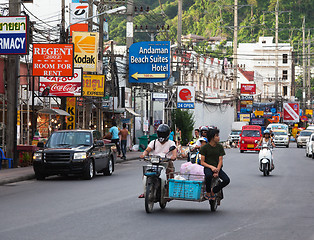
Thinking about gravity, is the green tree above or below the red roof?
below

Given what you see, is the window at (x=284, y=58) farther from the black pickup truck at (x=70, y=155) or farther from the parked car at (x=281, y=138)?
the black pickup truck at (x=70, y=155)

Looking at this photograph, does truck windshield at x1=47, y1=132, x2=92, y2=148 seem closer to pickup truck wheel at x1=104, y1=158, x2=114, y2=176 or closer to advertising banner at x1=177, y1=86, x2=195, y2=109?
pickup truck wheel at x1=104, y1=158, x2=114, y2=176

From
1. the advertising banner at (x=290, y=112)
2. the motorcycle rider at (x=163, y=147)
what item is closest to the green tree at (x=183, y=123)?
the motorcycle rider at (x=163, y=147)

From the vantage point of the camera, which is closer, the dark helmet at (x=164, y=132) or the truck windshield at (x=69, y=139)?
the dark helmet at (x=164, y=132)

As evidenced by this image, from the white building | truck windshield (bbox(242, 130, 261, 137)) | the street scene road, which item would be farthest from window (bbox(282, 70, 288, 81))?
the street scene road

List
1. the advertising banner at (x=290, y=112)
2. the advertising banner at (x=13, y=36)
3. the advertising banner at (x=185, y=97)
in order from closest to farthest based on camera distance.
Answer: the advertising banner at (x=13, y=36), the advertising banner at (x=185, y=97), the advertising banner at (x=290, y=112)

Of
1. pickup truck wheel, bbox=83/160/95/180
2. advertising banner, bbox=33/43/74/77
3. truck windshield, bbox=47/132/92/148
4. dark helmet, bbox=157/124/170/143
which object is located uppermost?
advertising banner, bbox=33/43/74/77

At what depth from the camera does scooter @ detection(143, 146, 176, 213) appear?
42.9ft

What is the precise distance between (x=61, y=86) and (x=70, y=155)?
9660 mm

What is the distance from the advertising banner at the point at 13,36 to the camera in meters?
24.8

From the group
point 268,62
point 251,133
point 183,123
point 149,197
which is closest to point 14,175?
point 149,197

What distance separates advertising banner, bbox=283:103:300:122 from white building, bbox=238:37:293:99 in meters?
29.6

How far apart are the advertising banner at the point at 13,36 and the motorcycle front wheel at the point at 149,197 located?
13.1m

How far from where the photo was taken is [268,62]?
483ft
